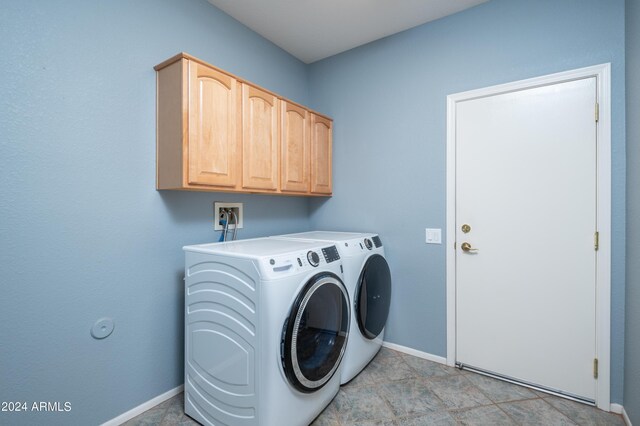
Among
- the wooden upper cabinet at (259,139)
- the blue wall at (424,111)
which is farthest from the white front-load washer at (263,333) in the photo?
the blue wall at (424,111)

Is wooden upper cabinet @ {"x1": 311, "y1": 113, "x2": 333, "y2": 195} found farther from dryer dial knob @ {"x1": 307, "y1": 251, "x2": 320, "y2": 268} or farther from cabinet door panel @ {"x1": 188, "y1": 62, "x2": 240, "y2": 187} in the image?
dryer dial knob @ {"x1": 307, "y1": 251, "x2": 320, "y2": 268}

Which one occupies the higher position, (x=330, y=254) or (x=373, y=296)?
(x=330, y=254)

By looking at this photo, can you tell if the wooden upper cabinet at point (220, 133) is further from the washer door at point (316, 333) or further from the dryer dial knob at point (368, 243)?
the washer door at point (316, 333)

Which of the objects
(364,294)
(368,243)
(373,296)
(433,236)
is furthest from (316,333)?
(433,236)

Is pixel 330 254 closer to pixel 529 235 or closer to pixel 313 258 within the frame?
pixel 313 258

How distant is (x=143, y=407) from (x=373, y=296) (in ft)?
5.14

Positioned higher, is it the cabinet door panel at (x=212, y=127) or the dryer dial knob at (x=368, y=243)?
the cabinet door panel at (x=212, y=127)

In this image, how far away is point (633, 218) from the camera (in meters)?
1.52

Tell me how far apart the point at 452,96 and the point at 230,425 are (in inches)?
97.8

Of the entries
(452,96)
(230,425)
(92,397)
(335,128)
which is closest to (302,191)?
(335,128)

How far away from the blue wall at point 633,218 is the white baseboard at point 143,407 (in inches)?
98.6

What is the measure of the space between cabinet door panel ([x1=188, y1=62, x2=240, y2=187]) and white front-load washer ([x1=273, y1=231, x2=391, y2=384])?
0.72 metres

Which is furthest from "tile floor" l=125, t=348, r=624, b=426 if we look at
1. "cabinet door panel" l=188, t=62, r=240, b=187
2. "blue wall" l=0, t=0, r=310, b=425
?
"cabinet door panel" l=188, t=62, r=240, b=187

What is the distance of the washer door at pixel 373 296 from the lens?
6.55 feet
